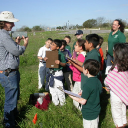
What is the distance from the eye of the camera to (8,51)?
2613mm

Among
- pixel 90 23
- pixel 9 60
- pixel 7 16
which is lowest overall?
pixel 9 60

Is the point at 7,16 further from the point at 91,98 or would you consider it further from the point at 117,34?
the point at 117,34

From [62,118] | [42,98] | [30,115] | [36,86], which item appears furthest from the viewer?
[36,86]

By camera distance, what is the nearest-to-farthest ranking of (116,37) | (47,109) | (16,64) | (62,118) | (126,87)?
(126,87), (16,64), (62,118), (47,109), (116,37)

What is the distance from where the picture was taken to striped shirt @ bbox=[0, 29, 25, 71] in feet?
8.25

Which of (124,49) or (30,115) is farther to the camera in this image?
(30,115)

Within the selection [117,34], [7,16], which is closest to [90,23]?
[117,34]

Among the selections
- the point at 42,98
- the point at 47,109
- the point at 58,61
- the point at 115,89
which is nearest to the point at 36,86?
the point at 42,98

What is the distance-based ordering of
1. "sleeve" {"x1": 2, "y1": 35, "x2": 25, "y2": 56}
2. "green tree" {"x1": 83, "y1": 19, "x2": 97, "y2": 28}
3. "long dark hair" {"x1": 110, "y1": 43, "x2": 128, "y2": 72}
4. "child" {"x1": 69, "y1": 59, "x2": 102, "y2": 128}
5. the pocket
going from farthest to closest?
"green tree" {"x1": 83, "y1": 19, "x2": 97, "y2": 28}
the pocket
"sleeve" {"x1": 2, "y1": 35, "x2": 25, "y2": 56}
"long dark hair" {"x1": 110, "y1": 43, "x2": 128, "y2": 72}
"child" {"x1": 69, "y1": 59, "x2": 102, "y2": 128}

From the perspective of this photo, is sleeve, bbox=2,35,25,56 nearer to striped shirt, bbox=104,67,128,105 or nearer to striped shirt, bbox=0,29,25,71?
striped shirt, bbox=0,29,25,71

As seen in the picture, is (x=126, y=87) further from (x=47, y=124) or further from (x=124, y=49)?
(x=47, y=124)

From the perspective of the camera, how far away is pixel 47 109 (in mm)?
3529

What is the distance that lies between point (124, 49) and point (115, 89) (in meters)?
0.66

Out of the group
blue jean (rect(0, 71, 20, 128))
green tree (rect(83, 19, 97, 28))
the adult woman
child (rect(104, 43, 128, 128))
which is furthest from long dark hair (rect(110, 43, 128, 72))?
green tree (rect(83, 19, 97, 28))
